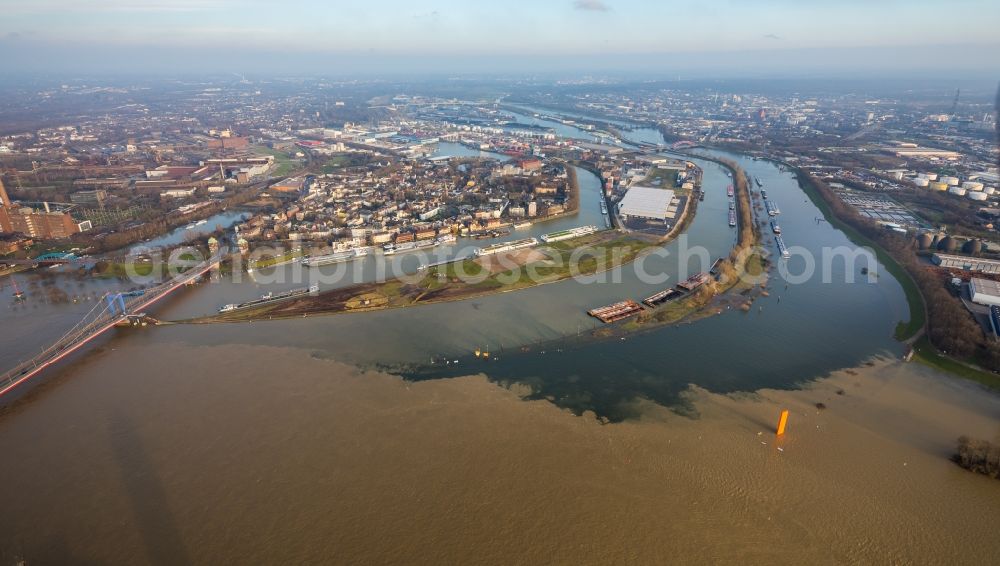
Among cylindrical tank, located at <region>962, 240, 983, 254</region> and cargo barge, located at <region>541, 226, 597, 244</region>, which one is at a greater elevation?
cylindrical tank, located at <region>962, 240, 983, 254</region>

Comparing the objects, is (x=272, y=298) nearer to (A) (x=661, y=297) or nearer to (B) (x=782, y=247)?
(A) (x=661, y=297)

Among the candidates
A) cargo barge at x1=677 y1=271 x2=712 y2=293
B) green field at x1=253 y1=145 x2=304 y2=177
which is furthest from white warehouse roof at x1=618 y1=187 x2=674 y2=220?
green field at x1=253 y1=145 x2=304 y2=177

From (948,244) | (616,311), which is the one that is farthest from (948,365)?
(948,244)

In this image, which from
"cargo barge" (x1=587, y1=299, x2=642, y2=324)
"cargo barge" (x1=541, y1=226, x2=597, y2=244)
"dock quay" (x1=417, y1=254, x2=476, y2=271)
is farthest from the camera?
"cargo barge" (x1=541, y1=226, x2=597, y2=244)

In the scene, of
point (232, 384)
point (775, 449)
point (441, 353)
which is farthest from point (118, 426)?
point (775, 449)

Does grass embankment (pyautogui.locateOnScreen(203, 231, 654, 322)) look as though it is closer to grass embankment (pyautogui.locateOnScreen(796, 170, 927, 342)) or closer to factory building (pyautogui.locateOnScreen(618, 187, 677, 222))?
factory building (pyautogui.locateOnScreen(618, 187, 677, 222))

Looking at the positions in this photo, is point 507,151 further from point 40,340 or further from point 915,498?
point 915,498
